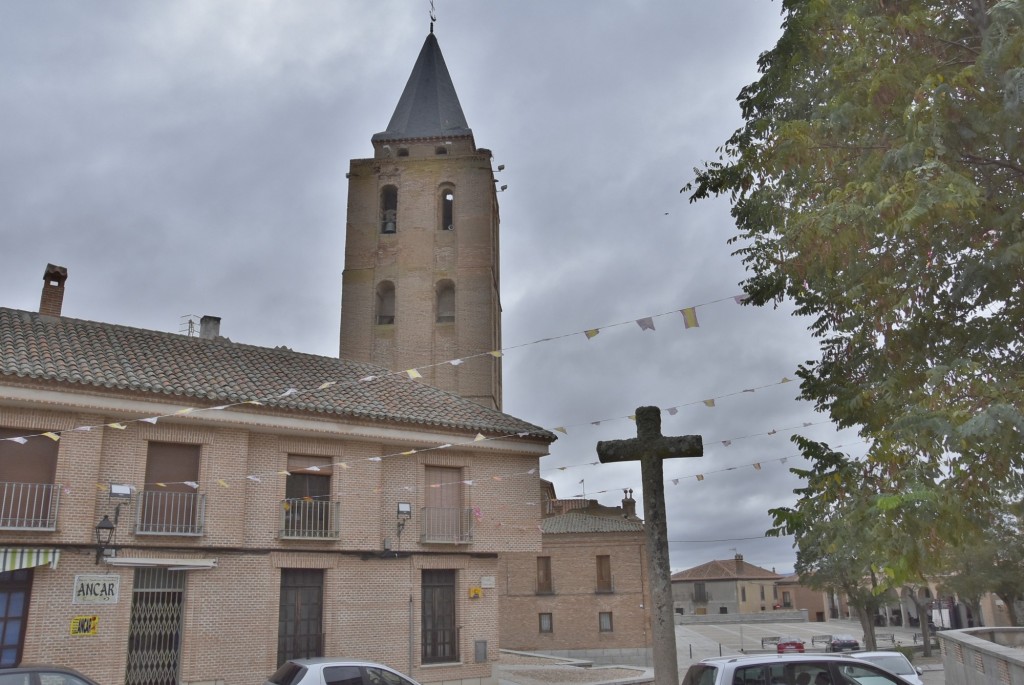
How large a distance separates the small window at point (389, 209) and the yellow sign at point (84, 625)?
26815 mm

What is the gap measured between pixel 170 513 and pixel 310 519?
293 centimetres

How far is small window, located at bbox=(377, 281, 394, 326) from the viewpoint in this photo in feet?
129

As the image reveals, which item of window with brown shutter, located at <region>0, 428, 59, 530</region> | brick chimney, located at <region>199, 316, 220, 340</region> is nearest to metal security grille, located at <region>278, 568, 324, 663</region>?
window with brown shutter, located at <region>0, 428, 59, 530</region>

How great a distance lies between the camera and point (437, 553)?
64.6 ft

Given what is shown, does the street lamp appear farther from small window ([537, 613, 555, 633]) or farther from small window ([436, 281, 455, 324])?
small window ([537, 613, 555, 633])

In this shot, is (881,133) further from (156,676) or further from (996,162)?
(156,676)

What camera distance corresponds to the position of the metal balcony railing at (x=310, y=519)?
59.9 ft

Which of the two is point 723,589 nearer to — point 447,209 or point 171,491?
point 447,209

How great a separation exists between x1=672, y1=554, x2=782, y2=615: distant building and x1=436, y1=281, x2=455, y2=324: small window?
52.5m

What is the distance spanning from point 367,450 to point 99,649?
6560 millimetres

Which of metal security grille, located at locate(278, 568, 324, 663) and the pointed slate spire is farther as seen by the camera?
the pointed slate spire

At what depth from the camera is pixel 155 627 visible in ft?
54.0

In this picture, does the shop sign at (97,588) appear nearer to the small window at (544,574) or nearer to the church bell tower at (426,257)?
the church bell tower at (426,257)

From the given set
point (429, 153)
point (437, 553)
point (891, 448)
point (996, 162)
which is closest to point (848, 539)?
point (891, 448)
